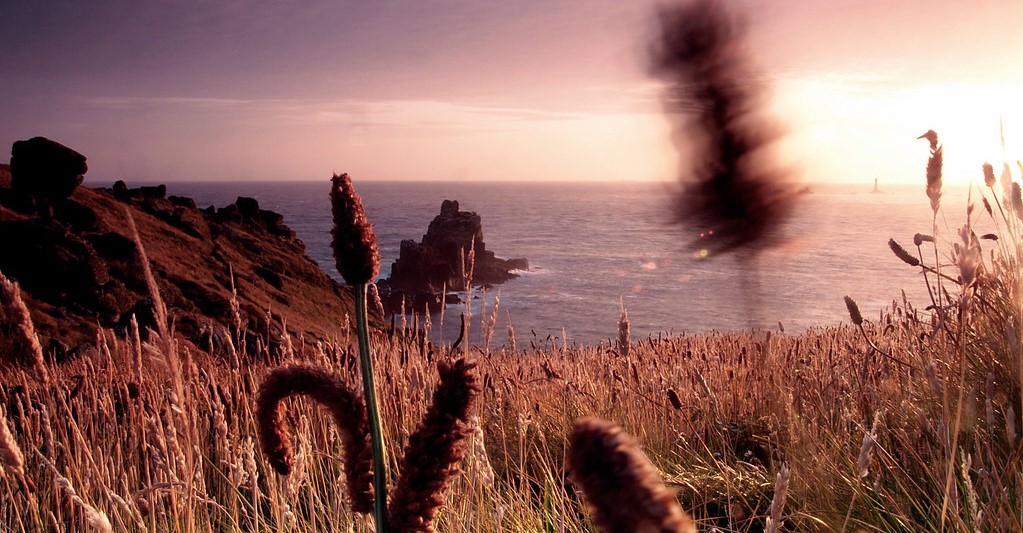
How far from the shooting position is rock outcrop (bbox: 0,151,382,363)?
696 inches

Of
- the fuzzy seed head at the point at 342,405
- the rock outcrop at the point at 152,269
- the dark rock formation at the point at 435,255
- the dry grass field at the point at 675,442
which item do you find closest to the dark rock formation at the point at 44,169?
the rock outcrop at the point at 152,269

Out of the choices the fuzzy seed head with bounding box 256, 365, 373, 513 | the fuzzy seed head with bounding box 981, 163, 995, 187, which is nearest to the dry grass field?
the fuzzy seed head with bounding box 981, 163, 995, 187

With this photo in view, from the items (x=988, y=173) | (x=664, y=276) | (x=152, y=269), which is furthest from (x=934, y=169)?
(x=664, y=276)

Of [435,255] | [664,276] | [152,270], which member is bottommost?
[664,276]

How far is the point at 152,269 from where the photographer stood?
56.3 feet

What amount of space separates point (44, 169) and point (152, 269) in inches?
315

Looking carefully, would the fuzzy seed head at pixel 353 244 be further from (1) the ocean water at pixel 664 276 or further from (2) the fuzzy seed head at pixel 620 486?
(1) the ocean water at pixel 664 276

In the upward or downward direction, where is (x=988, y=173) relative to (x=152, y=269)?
upward

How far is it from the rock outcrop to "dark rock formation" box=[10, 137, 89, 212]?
0.43 m

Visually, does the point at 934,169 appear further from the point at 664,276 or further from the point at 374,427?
the point at 664,276

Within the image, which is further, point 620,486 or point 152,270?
point 152,270

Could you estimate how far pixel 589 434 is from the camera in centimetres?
46

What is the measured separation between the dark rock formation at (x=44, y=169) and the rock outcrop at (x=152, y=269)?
1.41 ft

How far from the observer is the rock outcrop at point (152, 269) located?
17688mm
